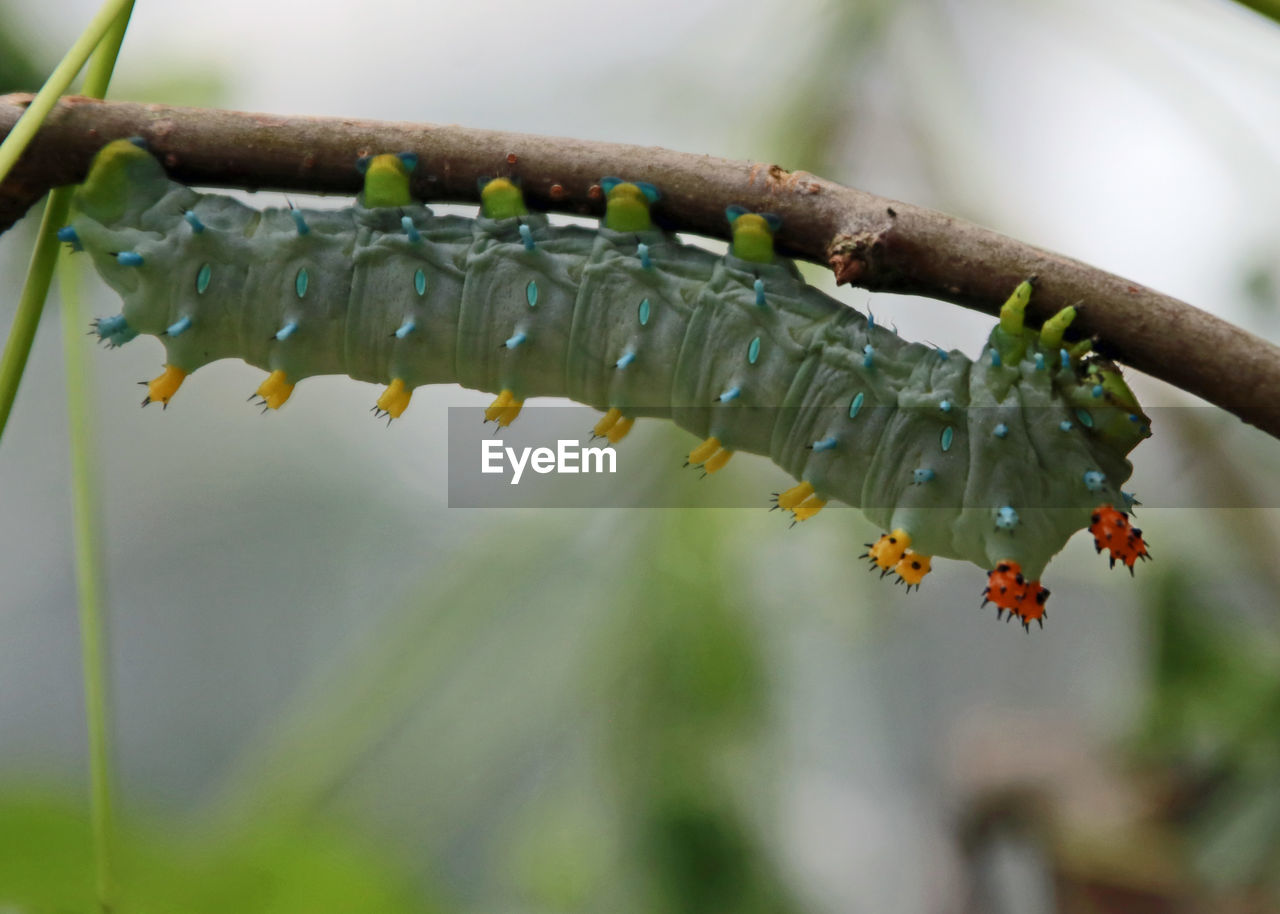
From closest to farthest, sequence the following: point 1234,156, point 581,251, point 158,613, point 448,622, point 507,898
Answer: point 581,251 < point 1234,156 < point 448,622 < point 507,898 < point 158,613

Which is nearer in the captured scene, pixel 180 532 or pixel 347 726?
pixel 347 726

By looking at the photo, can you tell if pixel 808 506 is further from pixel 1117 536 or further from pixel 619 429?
pixel 1117 536

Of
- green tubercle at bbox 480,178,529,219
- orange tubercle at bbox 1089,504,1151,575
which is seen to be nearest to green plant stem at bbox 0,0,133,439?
green tubercle at bbox 480,178,529,219

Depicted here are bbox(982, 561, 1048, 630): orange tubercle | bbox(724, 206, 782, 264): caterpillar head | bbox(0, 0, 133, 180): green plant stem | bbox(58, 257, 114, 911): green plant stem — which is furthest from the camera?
bbox(982, 561, 1048, 630): orange tubercle

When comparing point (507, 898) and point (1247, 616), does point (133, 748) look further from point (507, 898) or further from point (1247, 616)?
point (1247, 616)

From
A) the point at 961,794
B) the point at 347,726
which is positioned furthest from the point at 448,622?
the point at 961,794

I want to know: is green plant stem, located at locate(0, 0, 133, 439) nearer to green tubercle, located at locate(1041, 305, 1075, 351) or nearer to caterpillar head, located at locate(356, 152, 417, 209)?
caterpillar head, located at locate(356, 152, 417, 209)

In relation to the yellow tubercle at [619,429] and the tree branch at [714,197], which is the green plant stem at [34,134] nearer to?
the tree branch at [714,197]
